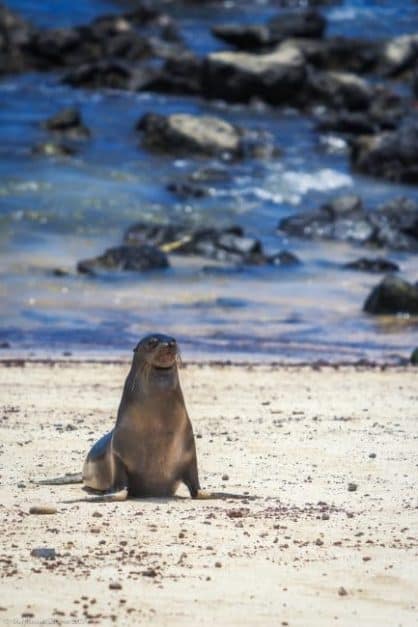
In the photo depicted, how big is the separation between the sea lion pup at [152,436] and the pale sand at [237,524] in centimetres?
17

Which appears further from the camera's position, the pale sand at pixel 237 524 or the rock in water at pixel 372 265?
the rock in water at pixel 372 265

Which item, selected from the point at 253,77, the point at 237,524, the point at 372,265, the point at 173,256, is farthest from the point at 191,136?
the point at 237,524

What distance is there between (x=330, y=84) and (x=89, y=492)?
89.4ft

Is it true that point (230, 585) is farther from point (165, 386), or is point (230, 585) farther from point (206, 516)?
point (165, 386)

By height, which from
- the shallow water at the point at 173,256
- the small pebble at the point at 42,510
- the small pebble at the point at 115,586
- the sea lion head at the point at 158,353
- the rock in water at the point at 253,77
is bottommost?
the shallow water at the point at 173,256

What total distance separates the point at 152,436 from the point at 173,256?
13.7m

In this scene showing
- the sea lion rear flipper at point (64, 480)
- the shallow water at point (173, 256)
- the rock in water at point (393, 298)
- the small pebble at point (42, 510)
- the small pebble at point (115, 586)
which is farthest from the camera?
the rock in water at point (393, 298)

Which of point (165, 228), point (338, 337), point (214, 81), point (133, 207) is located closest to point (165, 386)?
point (338, 337)

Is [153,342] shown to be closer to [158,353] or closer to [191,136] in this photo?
[158,353]

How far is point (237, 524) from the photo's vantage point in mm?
7984

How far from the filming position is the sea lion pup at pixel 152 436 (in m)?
8.73

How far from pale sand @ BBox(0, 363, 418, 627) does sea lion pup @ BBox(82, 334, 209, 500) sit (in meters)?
0.17

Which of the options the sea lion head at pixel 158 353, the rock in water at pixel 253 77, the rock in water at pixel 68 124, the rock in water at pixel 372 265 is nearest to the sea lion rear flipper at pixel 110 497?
the sea lion head at pixel 158 353

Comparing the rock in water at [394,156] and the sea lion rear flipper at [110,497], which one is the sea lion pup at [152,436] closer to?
the sea lion rear flipper at [110,497]
